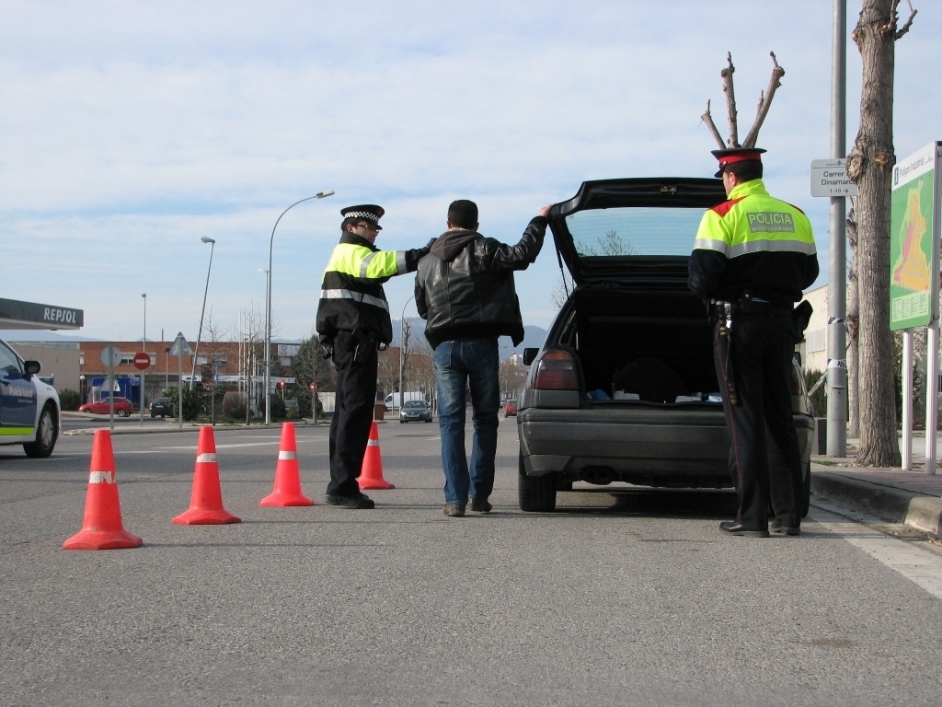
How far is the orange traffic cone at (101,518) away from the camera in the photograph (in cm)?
577

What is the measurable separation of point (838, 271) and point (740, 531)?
768 cm

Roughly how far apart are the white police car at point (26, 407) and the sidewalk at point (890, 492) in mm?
Answer: 9256

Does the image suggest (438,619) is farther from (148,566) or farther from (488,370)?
(488,370)

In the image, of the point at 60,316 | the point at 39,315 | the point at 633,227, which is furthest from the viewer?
the point at 60,316

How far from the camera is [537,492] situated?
23.8 feet

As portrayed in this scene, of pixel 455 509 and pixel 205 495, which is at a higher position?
pixel 205 495

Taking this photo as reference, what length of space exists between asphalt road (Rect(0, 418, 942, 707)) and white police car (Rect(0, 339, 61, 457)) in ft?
21.7

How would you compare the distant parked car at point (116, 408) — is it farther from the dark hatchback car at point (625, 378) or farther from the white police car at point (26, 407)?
the dark hatchback car at point (625, 378)

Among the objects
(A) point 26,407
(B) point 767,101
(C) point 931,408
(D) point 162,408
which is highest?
(B) point 767,101

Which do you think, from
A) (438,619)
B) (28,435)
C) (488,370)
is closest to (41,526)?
(488,370)

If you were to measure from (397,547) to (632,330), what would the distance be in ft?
12.8

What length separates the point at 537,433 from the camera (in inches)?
265

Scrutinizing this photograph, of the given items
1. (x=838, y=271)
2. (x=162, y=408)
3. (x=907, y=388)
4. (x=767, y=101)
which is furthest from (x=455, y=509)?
(x=162, y=408)

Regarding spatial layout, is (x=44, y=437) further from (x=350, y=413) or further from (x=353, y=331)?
(x=353, y=331)
